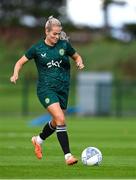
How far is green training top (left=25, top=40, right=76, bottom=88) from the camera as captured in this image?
15.5 metres

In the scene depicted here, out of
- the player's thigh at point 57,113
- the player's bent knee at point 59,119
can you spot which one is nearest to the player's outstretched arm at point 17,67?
the player's thigh at point 57,113

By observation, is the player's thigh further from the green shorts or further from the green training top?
the green training top

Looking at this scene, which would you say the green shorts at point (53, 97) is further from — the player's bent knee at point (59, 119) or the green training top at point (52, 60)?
the player's bent knee at point (59, 119)

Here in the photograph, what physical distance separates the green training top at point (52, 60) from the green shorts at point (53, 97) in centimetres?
16

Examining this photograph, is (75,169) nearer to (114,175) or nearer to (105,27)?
(114,175)

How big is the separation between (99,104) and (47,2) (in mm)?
21809

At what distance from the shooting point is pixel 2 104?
153 feet

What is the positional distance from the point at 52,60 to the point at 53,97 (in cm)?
62

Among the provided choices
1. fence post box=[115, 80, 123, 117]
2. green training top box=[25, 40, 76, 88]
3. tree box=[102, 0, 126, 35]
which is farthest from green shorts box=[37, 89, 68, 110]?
tree box=[102, 0, 126, 35]

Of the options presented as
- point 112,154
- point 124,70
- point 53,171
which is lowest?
point 124,70

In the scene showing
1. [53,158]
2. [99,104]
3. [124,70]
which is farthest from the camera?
[124,70]

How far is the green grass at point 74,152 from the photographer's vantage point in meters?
13.6

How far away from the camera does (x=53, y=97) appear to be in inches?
607

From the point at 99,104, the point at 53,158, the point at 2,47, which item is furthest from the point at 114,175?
the point at 2,47
